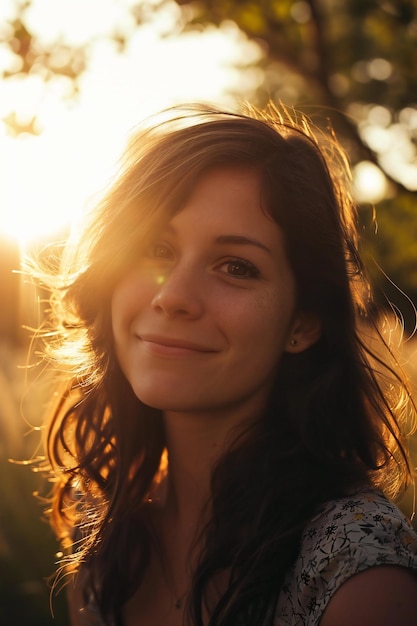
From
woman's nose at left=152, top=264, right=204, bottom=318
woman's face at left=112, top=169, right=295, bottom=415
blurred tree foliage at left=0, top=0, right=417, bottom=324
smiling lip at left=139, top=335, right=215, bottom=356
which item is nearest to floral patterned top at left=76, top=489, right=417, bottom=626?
woman's face at left=112, top=169, right=295, bottom=415

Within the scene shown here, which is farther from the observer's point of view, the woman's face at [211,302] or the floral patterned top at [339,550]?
the woman's face at [211,302]

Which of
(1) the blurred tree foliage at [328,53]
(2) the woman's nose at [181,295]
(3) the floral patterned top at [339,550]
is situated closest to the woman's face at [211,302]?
(2) the woman's nose at [181,295]

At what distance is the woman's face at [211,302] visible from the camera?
2557mm

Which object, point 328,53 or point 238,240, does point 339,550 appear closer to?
point 238,240

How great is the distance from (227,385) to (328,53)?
559 cm

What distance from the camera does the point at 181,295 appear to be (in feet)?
8.23

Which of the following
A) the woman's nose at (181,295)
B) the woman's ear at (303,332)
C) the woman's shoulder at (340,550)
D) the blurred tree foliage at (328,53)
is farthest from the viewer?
the blurred tree foliage at (328,53)

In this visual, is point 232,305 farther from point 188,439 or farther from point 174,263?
point 188,439

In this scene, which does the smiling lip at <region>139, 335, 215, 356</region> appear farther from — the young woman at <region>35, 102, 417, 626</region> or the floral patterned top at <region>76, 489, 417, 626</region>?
the floral patterned top at <region>76, 489, 417, 626</region>

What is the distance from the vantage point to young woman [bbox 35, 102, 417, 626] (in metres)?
2.52

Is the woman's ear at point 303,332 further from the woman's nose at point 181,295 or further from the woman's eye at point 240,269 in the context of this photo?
the woman's nose at point 181,295

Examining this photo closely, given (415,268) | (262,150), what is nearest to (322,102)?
(415,268)

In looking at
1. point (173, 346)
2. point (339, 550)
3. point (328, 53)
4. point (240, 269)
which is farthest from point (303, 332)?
point (328, 53)

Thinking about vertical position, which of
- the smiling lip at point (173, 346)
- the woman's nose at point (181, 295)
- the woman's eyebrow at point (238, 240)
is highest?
the woman's eyebrow at point (238, 240)
